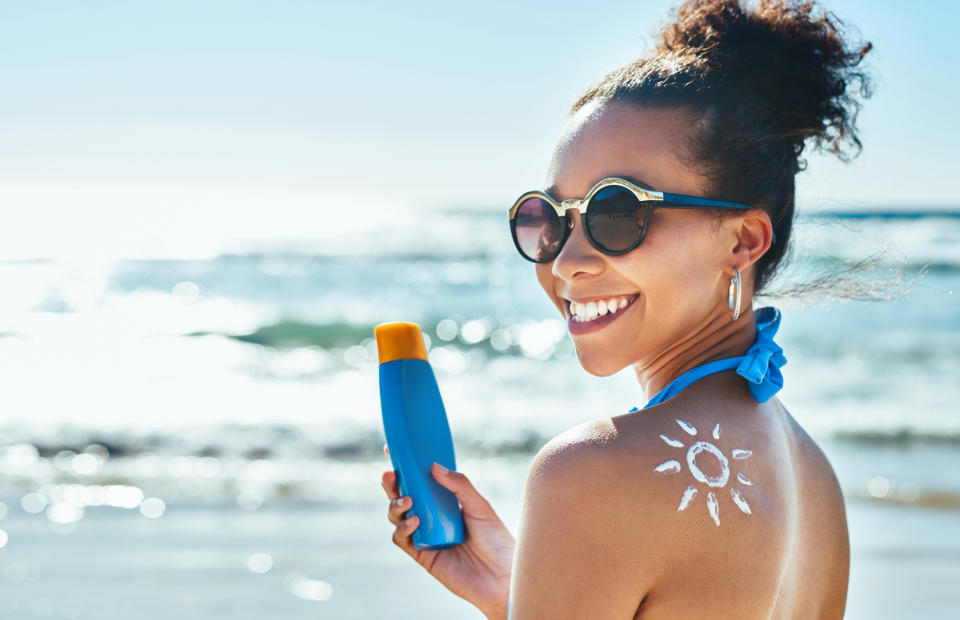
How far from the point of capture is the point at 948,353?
1212 centimetres

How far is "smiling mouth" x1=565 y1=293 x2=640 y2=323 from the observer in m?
1.74

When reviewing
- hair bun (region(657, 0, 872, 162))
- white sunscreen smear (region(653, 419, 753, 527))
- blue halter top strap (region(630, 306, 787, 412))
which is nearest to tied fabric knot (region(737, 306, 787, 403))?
blue halter top strap (region(630, 306, 787, 412))

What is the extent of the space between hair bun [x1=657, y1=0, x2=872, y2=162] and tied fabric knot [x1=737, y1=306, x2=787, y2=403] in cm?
36

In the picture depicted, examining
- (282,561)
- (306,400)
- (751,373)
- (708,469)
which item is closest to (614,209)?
(751,373)

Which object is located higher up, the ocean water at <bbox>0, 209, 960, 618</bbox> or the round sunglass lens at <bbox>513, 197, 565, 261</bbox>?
the round sunglass lens at <bbox>513, 197, 565, 261</bbox>

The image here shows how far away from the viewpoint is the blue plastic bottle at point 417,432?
194 centimetres

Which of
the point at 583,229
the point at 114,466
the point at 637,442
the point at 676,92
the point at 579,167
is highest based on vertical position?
the point at 676,92

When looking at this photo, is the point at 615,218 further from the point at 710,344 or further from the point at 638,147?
the point at 710,344

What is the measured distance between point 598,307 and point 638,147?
0.29m

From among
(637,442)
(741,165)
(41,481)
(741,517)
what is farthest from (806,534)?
(41,481)

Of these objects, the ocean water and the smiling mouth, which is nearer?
the smiling mouth

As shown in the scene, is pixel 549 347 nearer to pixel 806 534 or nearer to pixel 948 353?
pixel 948 353

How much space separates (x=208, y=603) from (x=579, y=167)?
3929mm

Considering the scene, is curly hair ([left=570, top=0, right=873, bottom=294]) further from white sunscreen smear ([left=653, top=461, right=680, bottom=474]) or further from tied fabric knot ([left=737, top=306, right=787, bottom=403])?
white sunscreen smear ([left=653, top=461, right=680, bottom=474])
